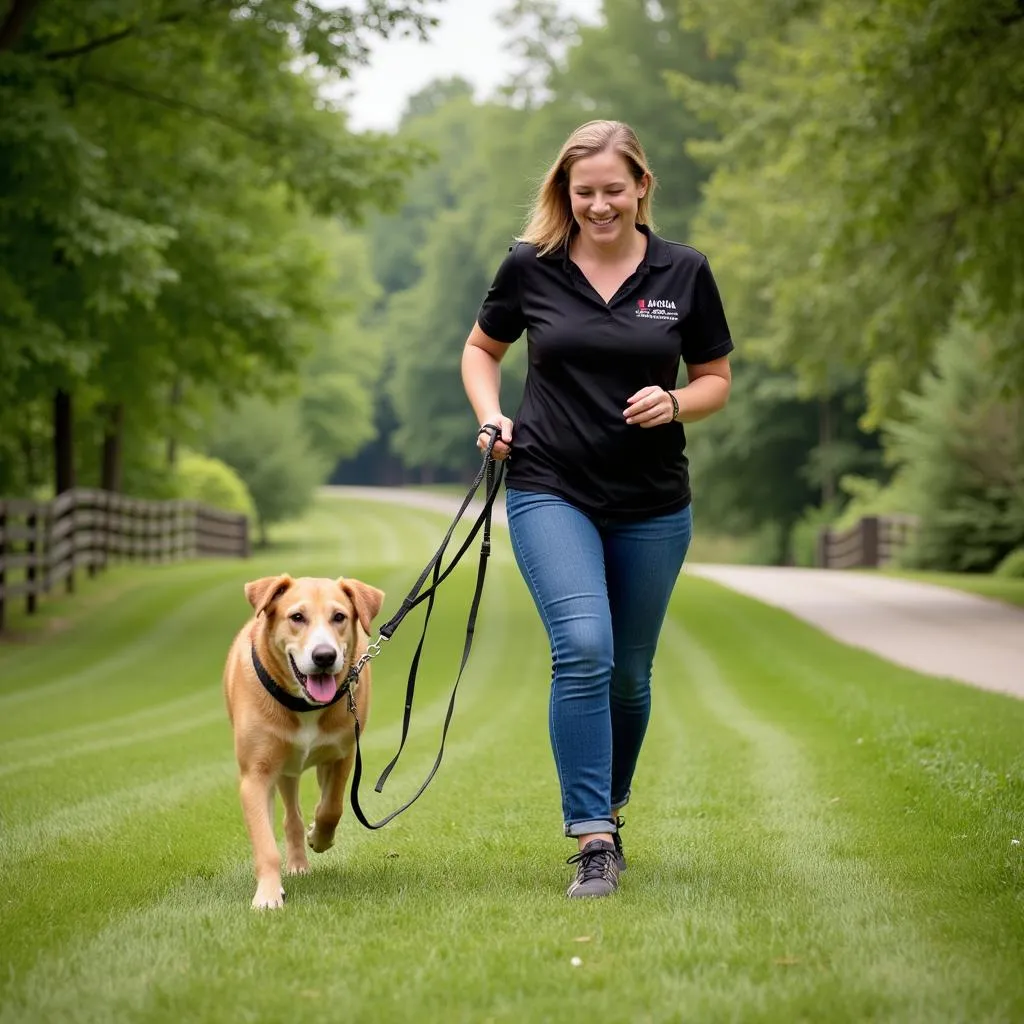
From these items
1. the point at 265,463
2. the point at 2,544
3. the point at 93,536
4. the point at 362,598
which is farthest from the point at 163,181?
the point at 265,463

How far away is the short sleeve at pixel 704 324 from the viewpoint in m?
5.16

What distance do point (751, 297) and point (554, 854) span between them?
23.3m

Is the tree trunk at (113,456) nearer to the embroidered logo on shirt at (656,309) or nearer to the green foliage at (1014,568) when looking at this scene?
the green foliage at (1014,568)

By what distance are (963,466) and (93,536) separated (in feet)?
49.6

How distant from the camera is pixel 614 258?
5145 mm

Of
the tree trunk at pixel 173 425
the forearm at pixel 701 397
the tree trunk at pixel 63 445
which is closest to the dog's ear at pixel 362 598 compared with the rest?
the forearm at pixel 701 397

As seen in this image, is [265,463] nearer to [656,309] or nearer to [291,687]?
[291,687]

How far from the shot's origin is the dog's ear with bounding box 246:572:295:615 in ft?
16.9

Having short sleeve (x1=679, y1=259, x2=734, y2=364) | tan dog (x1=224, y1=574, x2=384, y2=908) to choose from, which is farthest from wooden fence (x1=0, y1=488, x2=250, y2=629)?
short sleeve (x1=679, y1=259, x2=734, y2=364)

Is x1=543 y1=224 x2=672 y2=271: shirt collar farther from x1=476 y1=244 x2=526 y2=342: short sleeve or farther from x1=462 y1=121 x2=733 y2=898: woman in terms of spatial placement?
x1=476 y1=244 x2=526 y2=342: short sleeve

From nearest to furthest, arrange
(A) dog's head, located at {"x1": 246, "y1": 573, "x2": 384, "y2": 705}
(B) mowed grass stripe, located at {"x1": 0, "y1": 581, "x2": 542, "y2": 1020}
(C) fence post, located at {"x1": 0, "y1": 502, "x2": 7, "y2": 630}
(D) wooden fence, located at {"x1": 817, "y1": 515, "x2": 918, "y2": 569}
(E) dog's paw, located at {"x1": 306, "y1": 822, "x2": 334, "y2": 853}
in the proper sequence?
1. (B) mowed grass stripe, located at {"x1": 0, "y1": 581, "x2": 542, "y2": 1020}
2. (A) dog's head, located at {"x1": 246, "y1": 573, "x2": 384, "y2": 705}
3. (E) dog's paw, located at {"x1": 306, "y1": 822, "x2": 334, "y2": 853}
4. (C) fence post, located at {"x1": 0, "y1": 502, "x2": 7, "y2": 630}
5. (D) wooden fence, located at {"x1": 817, "y1": 515, "x2": 918, "y2": 569}

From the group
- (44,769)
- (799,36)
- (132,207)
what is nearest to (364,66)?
(132,207)

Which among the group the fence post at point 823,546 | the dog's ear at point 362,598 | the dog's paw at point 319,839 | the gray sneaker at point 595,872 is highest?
the dog's ear at point 362,598

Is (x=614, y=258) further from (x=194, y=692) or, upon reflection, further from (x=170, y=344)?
(x=170, y=344)
